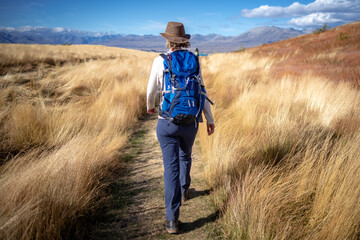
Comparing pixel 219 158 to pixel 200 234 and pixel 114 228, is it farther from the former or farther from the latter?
pixel 114 228

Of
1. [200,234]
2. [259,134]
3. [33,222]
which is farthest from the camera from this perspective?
[259,134]

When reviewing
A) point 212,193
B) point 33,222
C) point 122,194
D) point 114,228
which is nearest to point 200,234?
point 212,193

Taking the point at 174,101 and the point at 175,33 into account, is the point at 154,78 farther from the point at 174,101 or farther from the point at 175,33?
the point at 175,33

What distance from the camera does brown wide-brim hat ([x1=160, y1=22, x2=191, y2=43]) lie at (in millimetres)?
1806

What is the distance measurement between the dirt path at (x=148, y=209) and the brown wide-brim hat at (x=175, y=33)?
5.83 feet

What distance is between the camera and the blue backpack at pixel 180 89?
1668mm

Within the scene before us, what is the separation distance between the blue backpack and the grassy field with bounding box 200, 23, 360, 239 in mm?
925

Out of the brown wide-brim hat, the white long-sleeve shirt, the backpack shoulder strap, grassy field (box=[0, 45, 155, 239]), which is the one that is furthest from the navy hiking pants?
grassy field (box=[0, 45, 155, 239])

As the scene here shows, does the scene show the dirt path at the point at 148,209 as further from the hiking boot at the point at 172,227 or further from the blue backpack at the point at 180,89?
the blue backpack at the point at 180,89

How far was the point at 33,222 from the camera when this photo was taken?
1460mm

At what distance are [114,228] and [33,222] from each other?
749 millimetres

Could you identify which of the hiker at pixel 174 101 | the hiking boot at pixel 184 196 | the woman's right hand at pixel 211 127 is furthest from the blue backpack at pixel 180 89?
the hiking boot at pixel 184 196

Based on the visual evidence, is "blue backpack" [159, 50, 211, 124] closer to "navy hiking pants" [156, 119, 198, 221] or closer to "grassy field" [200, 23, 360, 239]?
"navy hiking pants" [156, 119, 198, 221]

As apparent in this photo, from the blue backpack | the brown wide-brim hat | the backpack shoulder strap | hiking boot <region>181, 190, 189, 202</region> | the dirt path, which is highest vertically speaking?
the brown wide-brim hat
